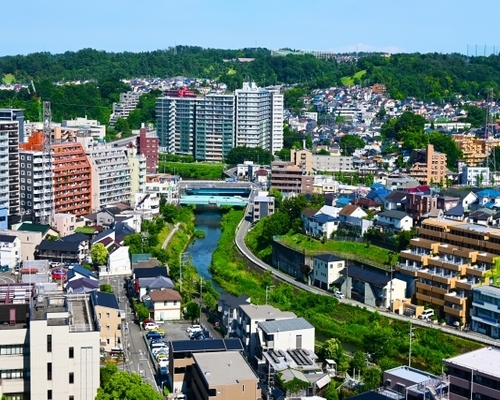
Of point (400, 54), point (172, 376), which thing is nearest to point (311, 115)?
point (400, 54)

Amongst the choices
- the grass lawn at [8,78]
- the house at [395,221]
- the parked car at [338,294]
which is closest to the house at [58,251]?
the parked car at [338,294]

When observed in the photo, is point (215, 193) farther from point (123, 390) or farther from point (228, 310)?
point (123, 390)

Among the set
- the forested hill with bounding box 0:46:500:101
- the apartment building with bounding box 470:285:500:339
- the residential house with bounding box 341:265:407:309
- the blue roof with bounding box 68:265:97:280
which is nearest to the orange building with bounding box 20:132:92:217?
the blue roof with bounding box 68:265:97:280

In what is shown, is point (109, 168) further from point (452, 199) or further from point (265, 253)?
point (452, 199)

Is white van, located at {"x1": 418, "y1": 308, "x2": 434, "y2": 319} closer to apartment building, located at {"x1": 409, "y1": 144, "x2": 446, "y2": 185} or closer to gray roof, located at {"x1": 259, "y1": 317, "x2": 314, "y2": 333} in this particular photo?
gray roof, located at {"x1": 259, "y1": 317, "x2": 314, "y2": 333}

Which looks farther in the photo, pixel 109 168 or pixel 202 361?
pixel 109 168

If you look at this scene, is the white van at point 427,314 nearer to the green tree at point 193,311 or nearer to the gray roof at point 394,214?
the gray roof at point 394,214
